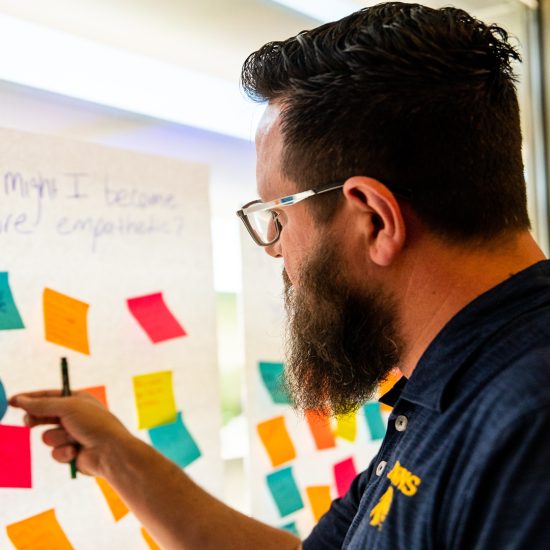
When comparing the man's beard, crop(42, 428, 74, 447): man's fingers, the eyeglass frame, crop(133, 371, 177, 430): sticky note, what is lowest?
crop(42, 428, 74, 447): man's fingers

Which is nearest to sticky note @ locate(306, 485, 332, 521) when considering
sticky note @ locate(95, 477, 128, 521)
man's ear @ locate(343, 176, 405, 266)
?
sticky note @ locate(95, 477, 128, 521)

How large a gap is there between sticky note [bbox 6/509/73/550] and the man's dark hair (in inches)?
23.1

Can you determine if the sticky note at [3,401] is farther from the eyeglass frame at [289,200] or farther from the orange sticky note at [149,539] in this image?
the eyeglass frame at [289,200]

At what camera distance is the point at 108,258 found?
3.61ft

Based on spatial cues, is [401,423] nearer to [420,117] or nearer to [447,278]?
[447,278]

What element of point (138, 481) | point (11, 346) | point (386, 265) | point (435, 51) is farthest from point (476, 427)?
point (11, 346)

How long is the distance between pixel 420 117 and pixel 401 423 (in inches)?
12.7

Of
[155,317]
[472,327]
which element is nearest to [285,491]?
[155,317]

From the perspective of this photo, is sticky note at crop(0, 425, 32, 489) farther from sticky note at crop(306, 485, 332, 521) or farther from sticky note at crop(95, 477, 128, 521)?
sticky note at crop(306, 485, 332, 521)

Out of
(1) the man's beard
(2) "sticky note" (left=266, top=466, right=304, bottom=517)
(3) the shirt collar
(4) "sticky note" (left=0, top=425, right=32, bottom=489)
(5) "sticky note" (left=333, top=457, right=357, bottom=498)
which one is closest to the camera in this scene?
(3) the shirt collar

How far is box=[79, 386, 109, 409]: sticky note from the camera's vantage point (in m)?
1.07

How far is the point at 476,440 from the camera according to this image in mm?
612

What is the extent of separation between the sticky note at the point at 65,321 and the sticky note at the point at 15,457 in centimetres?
14

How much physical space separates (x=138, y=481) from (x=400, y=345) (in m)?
0.42
